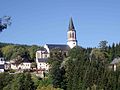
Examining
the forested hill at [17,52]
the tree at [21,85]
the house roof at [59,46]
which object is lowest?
the tree at [21,85]

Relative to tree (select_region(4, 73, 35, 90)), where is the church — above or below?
above

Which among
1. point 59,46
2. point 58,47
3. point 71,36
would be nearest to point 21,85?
point 58,47

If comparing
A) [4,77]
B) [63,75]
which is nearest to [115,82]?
[63,75]

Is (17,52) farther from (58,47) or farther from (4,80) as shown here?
(4,80)

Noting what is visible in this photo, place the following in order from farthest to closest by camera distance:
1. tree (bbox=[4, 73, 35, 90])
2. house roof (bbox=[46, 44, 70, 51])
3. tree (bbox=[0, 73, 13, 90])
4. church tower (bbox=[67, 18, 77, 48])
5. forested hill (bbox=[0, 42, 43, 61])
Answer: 1. church tower (bbox=[67, 18, 77, 48])
2. house roof (bbox=[46, 44, 70, 51])
3. forested hill (bbox=[0, 42, 43, 61])
4. tree (bbox=[0, 73, 13, 90])
5. tree (bbox=[4, 73, 35, 90])

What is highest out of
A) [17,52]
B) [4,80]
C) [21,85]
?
[17,52]

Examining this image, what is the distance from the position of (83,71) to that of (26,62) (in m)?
40.2

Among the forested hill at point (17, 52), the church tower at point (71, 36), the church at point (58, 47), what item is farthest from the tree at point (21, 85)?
the church tower at point (71, 36)

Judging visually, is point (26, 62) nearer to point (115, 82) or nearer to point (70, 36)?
point (70, 36)

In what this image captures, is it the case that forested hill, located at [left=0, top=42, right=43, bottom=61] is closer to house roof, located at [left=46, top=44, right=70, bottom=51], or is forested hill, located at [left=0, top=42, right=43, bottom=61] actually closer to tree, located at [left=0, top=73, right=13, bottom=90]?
house roof, located at [left=46, top=44, right=70, bottom=51]

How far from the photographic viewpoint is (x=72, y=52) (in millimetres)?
90875

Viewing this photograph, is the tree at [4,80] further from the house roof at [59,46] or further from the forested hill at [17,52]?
the house roof at [59,46]

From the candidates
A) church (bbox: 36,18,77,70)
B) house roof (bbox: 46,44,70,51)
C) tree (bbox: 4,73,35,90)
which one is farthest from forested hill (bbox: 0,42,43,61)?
tree (bbox: 4,73,35,90)

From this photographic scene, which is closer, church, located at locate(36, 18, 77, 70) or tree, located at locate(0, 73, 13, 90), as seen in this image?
tree, located at locate(0, 73, 13, 90)
